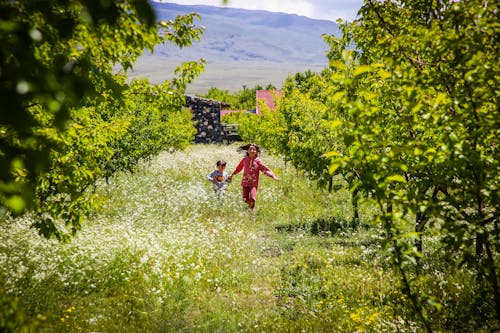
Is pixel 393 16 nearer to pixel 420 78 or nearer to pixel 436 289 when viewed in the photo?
pixel 420 78

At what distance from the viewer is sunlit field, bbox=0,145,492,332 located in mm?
4859

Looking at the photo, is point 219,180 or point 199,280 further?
point 219,180

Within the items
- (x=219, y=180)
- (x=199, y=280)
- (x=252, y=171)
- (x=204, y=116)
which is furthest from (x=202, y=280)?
(x=204, y=116)

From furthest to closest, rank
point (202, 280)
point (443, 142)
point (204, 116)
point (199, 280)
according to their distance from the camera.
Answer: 1. point (204, 116)
2. point (202, 280)
3. point (199, 280)
4. point (443, 142)

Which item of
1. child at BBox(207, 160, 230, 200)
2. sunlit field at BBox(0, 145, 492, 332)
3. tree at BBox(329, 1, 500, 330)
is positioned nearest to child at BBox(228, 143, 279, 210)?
child at BBox(207, 160, 230, 200)

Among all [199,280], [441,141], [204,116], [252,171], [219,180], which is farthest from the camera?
[204,116]

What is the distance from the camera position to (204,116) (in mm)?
41844

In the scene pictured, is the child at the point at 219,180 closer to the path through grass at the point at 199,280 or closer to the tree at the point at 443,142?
the path through grass at the point at 199,280

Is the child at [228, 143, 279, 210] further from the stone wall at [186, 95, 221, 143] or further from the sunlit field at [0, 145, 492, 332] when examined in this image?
the stone wall at [186, 95, 221, 143]

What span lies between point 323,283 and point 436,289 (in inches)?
66.7

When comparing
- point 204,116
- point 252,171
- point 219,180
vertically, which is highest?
point 252,171

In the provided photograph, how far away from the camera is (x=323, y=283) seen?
20.1 feet

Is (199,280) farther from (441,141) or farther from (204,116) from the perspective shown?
(204,116)

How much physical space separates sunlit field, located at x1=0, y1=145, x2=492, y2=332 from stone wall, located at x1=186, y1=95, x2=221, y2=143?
32.7 m
